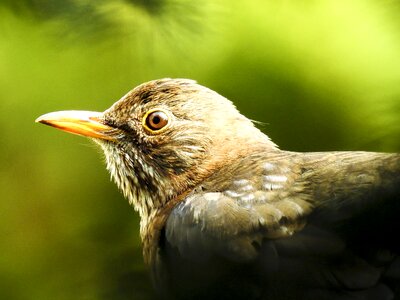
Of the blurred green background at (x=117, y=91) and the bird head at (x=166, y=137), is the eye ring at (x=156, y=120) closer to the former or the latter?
the bird head at (x=166, y=137)

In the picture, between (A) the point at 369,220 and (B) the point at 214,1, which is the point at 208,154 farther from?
(A) the point at 369,220

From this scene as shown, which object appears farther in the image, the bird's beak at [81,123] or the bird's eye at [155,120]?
the bird's eye at [155,120]

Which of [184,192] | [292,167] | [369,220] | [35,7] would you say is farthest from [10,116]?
[369,220]

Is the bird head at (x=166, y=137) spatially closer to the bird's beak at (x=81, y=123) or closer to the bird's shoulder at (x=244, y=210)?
the bird's beak at (x=81, y=123)

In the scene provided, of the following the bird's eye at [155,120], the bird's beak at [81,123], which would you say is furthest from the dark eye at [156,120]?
the bird's beak at [81,123]

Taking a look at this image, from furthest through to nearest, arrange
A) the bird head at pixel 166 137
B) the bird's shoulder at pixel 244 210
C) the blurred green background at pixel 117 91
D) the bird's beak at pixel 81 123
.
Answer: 1. the bird head at pixel 166 137
2. the bird's beak at pixel 81 123
3. the bird's shoulder at pixel 244 210
4. the blurred green background at pixel 117 91

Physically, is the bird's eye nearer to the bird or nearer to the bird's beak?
the bird

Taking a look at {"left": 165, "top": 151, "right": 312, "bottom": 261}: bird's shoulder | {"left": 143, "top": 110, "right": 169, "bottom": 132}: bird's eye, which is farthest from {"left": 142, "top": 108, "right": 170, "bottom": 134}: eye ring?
{"left": 165, "top": 151, "right": 312, "bottom": 261}: bird's shoulder

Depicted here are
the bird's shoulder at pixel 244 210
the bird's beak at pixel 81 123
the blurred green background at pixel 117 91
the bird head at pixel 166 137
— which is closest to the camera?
the blurred green background at pixel 117 91

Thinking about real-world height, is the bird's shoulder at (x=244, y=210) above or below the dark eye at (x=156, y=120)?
below
